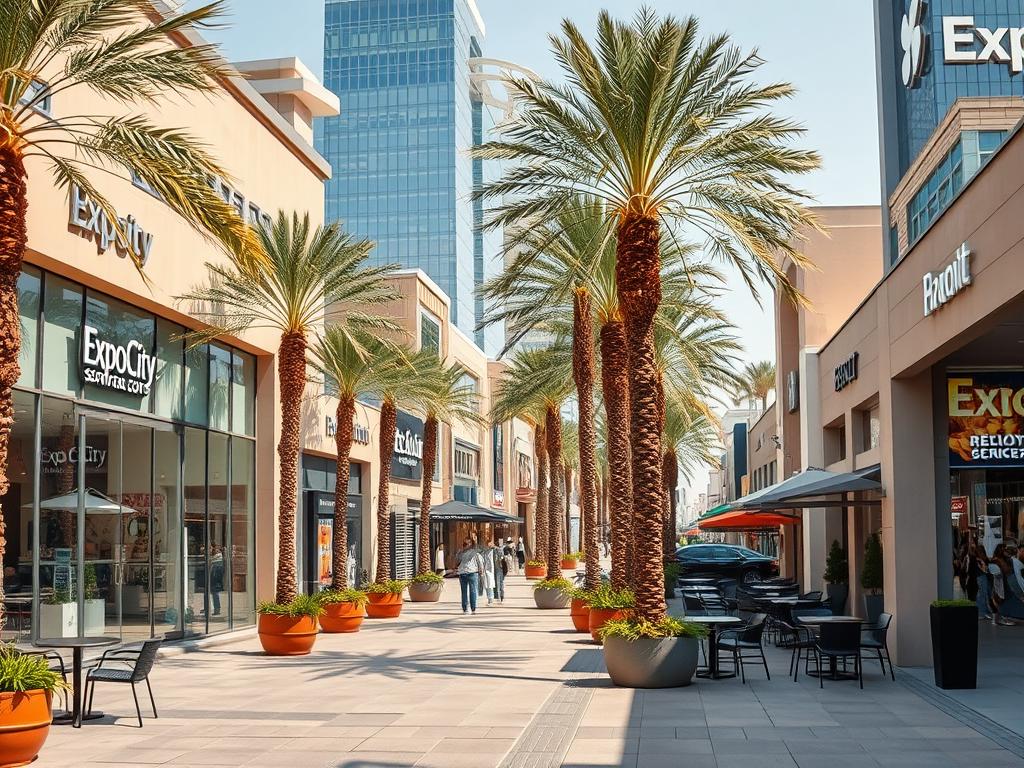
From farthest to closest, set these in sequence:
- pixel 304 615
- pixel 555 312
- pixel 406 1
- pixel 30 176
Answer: pixel 406 1 < pixel 555 312 < pixel 304 615 < pixel 30 176

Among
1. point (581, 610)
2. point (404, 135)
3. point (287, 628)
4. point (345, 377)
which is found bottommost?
point (581, 610)

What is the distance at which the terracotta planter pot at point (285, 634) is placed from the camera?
19.9m

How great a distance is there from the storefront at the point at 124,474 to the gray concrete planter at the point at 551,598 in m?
8.37

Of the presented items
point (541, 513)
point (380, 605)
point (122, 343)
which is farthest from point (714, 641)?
point (541, 513)

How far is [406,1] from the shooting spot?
14975 centimetres

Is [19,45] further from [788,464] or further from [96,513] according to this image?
[788,464]

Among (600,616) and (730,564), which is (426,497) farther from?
(600,616)

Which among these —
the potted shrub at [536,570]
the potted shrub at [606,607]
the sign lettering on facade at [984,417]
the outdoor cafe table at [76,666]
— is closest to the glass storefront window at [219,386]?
the potted shrub at [606,607]

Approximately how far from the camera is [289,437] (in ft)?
71.5

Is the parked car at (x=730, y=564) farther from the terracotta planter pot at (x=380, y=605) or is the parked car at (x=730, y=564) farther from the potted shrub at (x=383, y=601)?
the terracotta planter pot at (x=380, y=605)

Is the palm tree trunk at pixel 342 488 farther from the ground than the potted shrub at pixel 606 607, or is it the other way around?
the palm tree trunk at pixel 342 488

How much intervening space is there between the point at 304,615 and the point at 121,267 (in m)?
6.90

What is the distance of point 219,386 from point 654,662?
12838 mm

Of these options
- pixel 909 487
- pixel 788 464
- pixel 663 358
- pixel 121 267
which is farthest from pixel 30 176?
pixel 788 464
